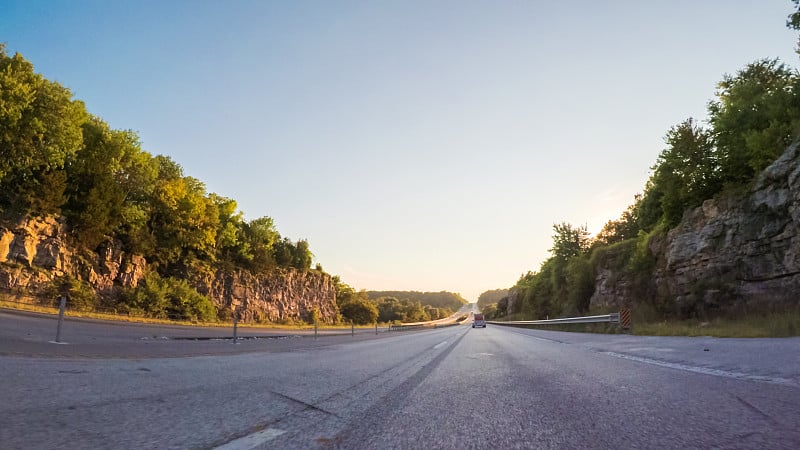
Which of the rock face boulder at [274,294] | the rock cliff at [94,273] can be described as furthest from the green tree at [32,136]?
the rock face boulder at [274,294]

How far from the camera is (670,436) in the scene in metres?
2.22

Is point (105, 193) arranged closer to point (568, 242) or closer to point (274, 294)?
point (274, 294)

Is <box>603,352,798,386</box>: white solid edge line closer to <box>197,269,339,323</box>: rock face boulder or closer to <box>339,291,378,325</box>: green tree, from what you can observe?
<box>197,269,339,323</box>: rock face boulder

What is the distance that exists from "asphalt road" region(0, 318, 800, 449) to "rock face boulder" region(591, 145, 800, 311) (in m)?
16.8

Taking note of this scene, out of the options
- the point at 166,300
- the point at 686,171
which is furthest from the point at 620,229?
the point at 166,300

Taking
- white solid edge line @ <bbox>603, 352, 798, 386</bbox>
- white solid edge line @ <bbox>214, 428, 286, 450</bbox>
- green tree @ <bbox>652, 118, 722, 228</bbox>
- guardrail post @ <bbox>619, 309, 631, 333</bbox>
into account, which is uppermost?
green tree @ <bbox>652, 118, 722, 228</bbox>

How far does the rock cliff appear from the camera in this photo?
29.9 m

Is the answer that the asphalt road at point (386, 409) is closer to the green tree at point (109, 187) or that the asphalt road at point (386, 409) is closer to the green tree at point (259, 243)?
the green tree at point (109, 187)

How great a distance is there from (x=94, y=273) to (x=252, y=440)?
144ft

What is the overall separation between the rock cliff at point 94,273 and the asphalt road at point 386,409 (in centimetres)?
3319

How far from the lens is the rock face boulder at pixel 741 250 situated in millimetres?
17516

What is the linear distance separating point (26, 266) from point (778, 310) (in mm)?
43501

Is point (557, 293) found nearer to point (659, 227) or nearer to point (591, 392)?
point (659, 227)

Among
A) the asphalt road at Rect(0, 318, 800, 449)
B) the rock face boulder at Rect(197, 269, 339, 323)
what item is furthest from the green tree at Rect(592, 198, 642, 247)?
the asphalt road at Rect(0, 318, 800, 449)
